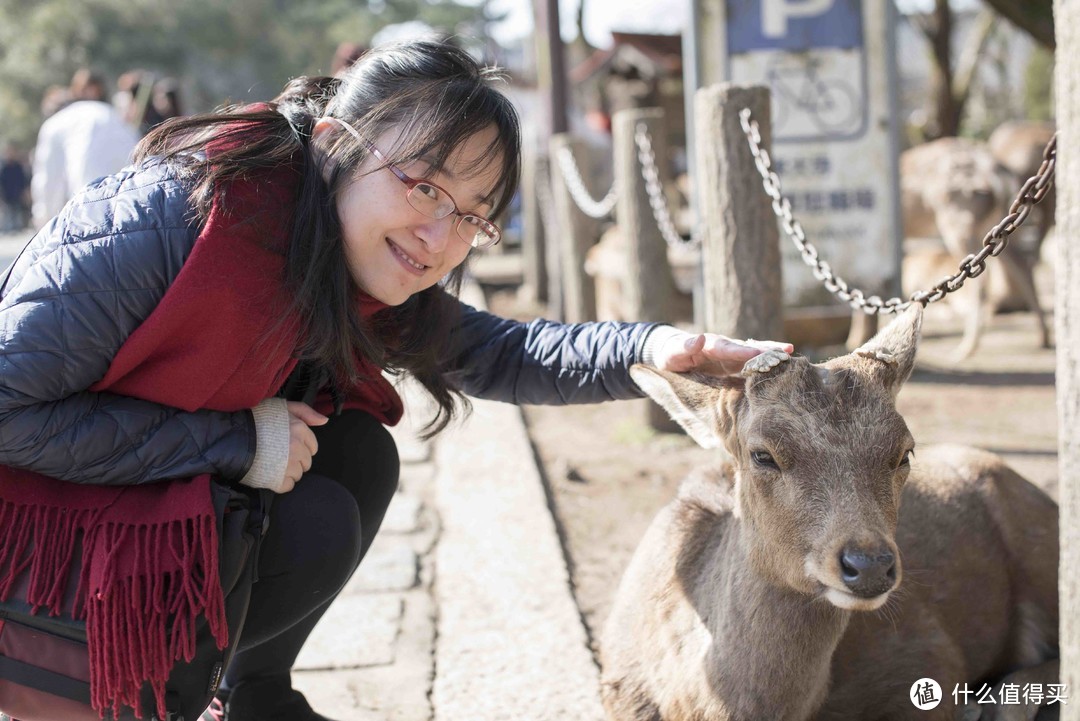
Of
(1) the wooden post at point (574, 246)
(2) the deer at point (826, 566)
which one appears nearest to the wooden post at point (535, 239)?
(1) the wooden post at point (574, 246)

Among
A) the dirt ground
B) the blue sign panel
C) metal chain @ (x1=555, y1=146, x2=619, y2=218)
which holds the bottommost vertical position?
the dirt ground

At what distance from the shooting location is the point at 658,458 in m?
5.83

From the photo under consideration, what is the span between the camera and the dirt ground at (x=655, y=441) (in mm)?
4680

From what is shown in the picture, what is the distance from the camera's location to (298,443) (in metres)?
2.67

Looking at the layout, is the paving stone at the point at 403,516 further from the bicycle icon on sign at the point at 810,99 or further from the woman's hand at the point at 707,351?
the bicycle icon on sign at the point at 810,99

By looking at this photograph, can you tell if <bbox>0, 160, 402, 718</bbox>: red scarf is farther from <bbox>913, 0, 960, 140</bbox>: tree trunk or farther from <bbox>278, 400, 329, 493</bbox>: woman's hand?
<bbox>913, 0, 960, 140</bbox>: tree trunk

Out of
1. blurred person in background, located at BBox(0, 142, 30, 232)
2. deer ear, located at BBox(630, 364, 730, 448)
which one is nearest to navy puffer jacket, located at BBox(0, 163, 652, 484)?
deer ear, located at BBox(630, 364, 730, 448)

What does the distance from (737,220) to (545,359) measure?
156 centimetres

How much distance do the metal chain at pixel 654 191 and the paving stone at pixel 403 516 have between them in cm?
180

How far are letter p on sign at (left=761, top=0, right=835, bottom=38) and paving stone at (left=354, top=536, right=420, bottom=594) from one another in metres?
4.21

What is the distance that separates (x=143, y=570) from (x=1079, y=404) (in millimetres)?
1843

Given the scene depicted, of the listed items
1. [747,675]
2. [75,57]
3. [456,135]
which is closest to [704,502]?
[747,675]

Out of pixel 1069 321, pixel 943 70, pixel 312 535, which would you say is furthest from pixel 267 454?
pixel 943 70

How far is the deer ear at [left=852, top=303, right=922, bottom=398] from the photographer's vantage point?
2.77m
